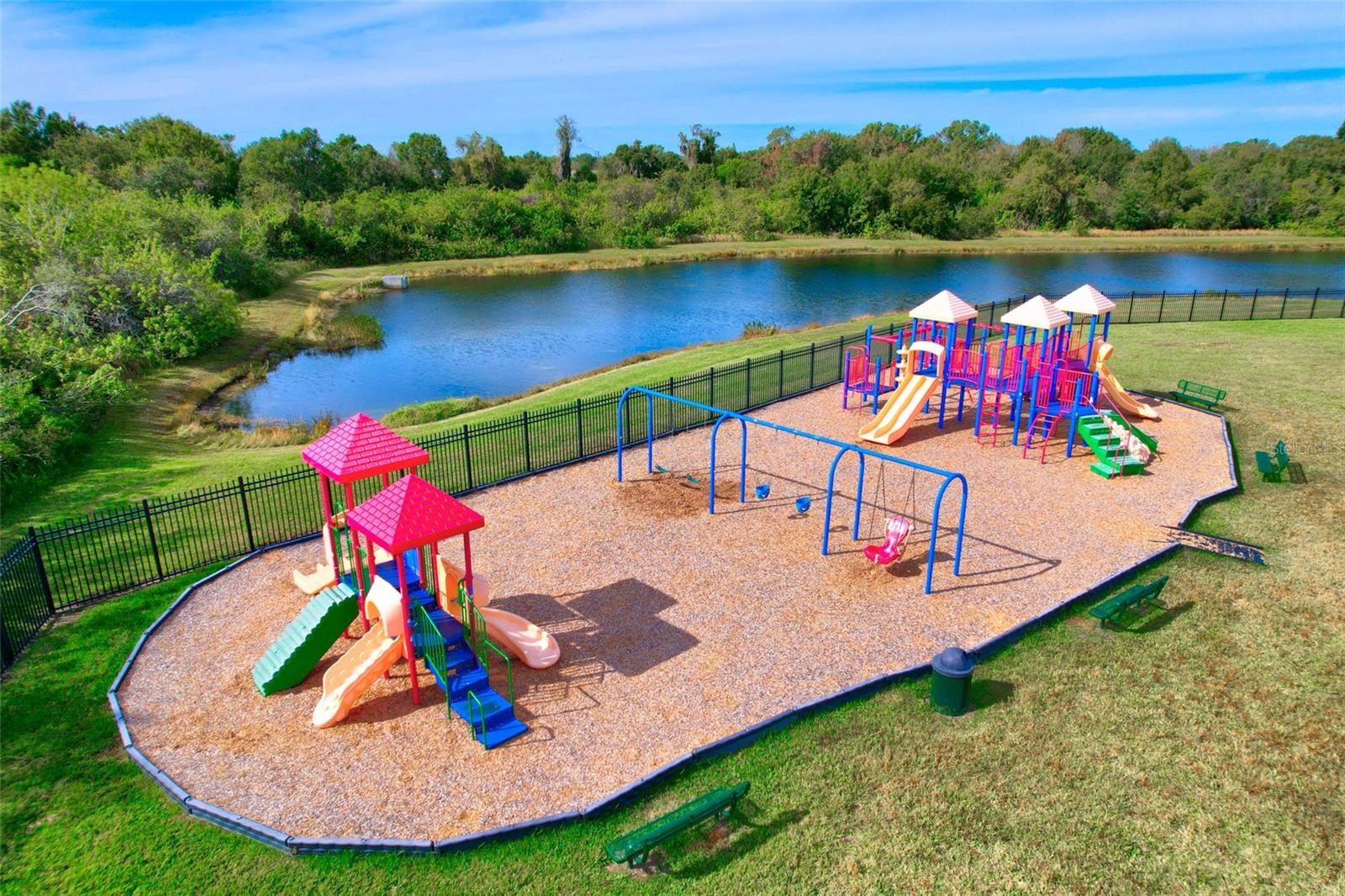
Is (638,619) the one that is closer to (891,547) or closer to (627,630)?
(627,630)

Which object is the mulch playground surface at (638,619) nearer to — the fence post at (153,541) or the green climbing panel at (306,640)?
the green climbing panel at (306,640)

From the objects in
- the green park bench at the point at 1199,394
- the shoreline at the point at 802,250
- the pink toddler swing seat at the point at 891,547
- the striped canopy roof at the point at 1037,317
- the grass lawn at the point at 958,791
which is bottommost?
the grass lawn at the point at 958,791

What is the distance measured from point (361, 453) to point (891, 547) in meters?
8.43

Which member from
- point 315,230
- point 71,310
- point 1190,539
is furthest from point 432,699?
point 315,230

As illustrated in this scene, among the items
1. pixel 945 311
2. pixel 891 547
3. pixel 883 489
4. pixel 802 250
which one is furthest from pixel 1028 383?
pixel 802 250

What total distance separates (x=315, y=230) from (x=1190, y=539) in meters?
72.1

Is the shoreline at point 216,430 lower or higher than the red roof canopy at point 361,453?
lower

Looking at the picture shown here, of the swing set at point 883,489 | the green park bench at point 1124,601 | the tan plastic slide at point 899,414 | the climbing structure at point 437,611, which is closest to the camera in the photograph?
the climbing structure at point 437,611

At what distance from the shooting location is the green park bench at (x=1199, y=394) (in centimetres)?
2169

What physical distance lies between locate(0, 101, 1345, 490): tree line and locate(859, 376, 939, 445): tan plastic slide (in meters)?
26.3

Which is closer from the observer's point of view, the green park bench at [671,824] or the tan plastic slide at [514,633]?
the green park bench at [671,824]

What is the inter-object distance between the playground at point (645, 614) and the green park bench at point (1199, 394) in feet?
10.1

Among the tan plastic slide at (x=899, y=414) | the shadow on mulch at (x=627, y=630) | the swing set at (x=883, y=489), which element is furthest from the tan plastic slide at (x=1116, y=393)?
the shadow on mulch at (x=627, y=630)

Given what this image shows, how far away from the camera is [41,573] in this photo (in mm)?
11961
